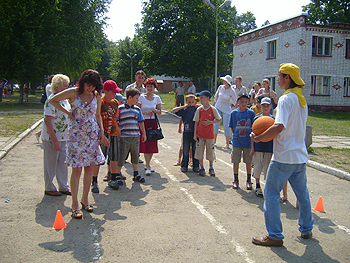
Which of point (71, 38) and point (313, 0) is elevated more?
point (313, 0)

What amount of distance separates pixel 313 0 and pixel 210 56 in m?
25.0

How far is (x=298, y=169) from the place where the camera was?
4.16 m

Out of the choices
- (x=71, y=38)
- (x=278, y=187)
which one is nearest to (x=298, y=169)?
(x=278, y=187)

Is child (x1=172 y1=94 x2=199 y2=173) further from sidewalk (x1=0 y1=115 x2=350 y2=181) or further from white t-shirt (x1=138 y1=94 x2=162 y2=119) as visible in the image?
sidewalk (x1=0 y1=115 x2=350 y2=181)

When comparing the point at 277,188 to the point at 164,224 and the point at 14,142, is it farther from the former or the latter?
the point at 14,142

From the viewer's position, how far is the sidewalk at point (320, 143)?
820 cm

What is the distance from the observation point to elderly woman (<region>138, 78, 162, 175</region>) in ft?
25.0

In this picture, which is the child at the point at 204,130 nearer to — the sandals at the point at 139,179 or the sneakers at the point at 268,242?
the sandals at the point at 139,179

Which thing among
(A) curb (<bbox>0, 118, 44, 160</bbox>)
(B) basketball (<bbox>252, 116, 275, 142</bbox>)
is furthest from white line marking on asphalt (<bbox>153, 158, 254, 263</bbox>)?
(A) curb (<bbox>0, 118, 44, 160</bbox>)

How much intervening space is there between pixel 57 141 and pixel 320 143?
9.91 meters

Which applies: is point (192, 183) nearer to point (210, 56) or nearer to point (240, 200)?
point (240, 200)

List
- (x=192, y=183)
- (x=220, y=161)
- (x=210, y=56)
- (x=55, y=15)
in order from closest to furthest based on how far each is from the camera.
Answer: (x=192, y=183), (x=220, y=161), (x=55, y=15), (x=210, y=56)

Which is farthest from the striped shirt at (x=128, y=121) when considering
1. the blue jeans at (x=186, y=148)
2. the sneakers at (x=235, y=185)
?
the sneakers at (x=235, y=185)

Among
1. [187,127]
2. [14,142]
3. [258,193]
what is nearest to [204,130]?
[187,127]
